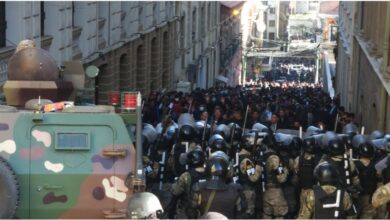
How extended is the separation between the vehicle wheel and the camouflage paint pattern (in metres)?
0.23

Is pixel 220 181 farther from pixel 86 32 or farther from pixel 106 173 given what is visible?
pixel 86 32

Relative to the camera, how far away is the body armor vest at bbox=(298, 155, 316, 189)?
35.1ft

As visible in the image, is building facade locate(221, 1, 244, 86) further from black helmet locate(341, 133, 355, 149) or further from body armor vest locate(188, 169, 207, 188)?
body armor vest locate(188, 169, 207, 188)

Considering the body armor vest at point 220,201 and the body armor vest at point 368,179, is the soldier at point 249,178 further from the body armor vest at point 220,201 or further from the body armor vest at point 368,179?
the body armor vest at point 368,179

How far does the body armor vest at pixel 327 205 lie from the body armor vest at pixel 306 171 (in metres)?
1.62

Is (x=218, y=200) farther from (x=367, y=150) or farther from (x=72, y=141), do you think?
(x=367, y=150)

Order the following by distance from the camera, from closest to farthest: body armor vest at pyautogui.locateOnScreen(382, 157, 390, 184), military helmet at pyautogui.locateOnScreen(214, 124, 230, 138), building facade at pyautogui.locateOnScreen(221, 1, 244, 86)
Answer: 1. body armor vest at pyautogui.locateOnScreen(382, 157, 390, 184)
2. military helmet at pyautogui.locateOnScreen(214, 124, 230, 138)
3. building facade at pyautogui.locateOnScreen(221, 1, 244, 86)

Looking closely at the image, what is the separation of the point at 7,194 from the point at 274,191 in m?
3.80

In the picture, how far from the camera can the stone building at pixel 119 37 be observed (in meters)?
17.0

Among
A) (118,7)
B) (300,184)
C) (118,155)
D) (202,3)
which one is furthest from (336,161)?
(202,3)

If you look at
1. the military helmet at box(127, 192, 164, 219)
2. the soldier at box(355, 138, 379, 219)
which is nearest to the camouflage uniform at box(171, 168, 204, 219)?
the soldier at box(355, 138, 379, 219)

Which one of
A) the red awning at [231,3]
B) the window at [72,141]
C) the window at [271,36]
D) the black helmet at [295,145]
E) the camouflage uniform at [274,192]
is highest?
the red awning at [231,3]

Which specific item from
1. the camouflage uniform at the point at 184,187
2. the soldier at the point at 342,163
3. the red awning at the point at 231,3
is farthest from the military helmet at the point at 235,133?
the red awning at the point at 231,3

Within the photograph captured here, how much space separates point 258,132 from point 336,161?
1.79 meters
